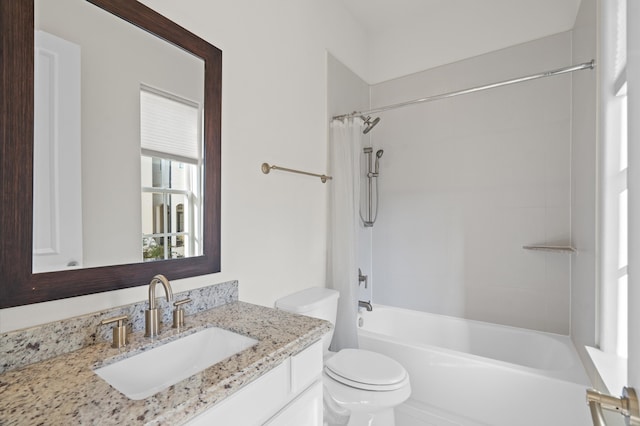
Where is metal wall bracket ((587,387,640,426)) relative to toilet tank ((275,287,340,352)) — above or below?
above

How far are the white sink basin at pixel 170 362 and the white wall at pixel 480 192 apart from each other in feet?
6.34

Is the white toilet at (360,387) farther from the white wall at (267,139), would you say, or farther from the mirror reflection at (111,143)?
the mirror reflection at (111,143)

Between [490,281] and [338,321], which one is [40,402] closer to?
[338,321]

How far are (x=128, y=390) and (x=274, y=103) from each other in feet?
4.80

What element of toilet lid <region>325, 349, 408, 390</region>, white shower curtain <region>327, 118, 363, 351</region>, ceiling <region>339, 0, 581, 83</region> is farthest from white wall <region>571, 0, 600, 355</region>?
white shower curtain <region>327, 118, 363, 351</region>

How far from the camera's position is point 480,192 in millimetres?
2344

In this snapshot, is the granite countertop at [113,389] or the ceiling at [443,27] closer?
the granite countertop at [113,389]

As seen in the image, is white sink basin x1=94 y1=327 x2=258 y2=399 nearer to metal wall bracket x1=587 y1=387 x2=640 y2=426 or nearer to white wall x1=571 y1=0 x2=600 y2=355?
metal wall bracket x1=587 y1=387 x2=640 y2=426

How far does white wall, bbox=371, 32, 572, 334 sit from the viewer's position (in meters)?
2.09

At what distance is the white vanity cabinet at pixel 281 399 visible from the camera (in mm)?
743

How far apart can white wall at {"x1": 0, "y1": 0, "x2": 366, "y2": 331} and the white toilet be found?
0.33 metres

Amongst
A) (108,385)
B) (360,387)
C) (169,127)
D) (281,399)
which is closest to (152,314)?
(108,385)

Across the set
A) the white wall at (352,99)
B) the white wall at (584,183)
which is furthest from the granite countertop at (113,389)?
the white wall at (352,99)

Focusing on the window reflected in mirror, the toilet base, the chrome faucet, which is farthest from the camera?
the toilet base
